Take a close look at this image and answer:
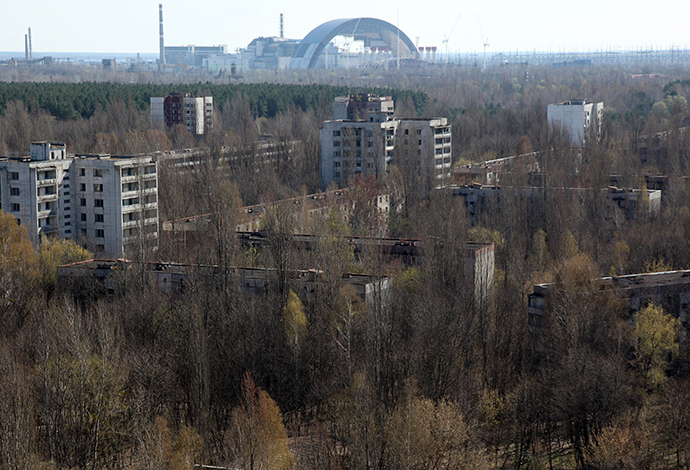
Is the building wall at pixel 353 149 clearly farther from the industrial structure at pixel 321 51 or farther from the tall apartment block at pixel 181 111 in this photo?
the industrial structure at pixel 321 51

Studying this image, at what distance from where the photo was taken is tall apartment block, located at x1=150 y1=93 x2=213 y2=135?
51750 mm

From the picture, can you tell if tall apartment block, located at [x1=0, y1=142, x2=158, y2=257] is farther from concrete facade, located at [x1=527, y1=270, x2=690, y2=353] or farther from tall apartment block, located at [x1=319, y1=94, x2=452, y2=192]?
tall apartment block, located at [x1=319, y1=94, x2=452, y2=192]

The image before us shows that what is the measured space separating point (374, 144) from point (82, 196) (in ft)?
46.1

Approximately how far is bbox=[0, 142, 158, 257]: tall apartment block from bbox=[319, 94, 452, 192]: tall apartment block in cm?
1207

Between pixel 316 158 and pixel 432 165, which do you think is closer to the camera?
pixel 432 165

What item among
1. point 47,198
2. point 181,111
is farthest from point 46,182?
point 181,111

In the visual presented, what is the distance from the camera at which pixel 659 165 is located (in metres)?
39.5

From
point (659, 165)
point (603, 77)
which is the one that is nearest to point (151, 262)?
point (659, 165)

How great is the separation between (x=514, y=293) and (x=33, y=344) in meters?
9.47

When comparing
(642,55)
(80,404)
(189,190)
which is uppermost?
(642,55)

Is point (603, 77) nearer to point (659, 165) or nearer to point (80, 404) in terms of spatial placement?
point (659, 165)

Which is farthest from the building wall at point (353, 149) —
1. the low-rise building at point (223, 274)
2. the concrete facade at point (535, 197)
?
the low-rise building at point (223, 274)

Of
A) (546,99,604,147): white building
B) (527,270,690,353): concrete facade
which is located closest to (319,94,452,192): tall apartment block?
(546,99,604,147): white building

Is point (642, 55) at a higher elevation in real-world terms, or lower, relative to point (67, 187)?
higher
